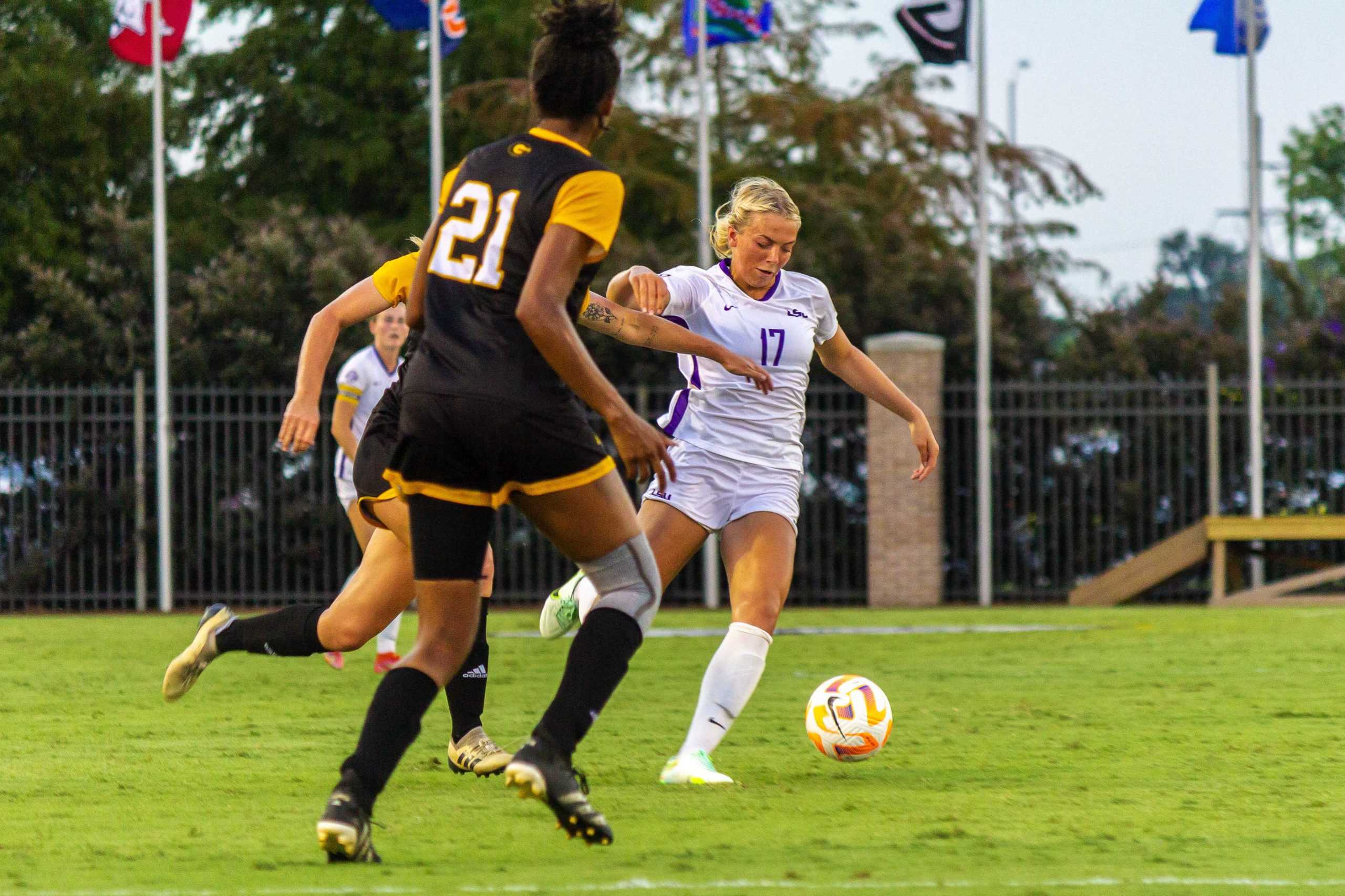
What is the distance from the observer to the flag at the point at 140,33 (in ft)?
60.1

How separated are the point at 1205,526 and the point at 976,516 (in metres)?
2.79

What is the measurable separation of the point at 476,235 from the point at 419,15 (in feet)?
52.4

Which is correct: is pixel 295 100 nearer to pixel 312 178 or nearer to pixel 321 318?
pixel 312 178

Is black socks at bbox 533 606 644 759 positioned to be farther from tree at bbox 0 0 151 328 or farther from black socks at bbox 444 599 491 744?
tree at bbox 0 0 151 328

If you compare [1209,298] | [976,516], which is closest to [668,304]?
[976,516]

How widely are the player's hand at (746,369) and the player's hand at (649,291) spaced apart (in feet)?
1.07

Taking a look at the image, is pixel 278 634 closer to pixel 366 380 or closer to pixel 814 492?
pixel 366 380

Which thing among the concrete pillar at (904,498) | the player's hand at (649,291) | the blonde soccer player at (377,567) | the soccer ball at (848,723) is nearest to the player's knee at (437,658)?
the blonde soccer player at (377,567)

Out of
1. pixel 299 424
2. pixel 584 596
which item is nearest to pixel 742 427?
pixel 584 596

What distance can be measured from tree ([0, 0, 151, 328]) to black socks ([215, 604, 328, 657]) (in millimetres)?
16236

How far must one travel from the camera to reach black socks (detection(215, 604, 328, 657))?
218 inches

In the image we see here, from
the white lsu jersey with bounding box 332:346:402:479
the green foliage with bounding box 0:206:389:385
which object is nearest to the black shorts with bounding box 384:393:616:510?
the white lsu jersey with bounding box 332:346:402:479

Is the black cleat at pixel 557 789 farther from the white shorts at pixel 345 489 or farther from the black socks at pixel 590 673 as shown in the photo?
the white shorts at pixel 345 489

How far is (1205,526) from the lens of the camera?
675 inches
